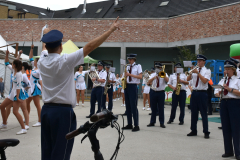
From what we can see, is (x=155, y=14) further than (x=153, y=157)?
Yes

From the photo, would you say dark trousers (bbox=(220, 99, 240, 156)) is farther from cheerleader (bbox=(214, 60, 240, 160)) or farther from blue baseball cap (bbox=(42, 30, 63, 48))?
blue baseball cap (bbox=(42, 30, 63, 48))

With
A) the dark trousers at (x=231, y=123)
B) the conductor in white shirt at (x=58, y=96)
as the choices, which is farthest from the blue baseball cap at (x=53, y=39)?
the dark trousers at (x=231, y=123)

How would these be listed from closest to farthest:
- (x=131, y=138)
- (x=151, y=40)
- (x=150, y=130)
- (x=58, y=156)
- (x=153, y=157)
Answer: (x=58, y=156), (x=153, y=157), (x=131, y=138), (x=150, y=130), (x=151, y=40)

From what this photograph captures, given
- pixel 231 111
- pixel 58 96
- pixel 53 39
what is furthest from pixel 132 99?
pixel 53 39

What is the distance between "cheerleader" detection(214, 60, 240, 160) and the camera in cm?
520

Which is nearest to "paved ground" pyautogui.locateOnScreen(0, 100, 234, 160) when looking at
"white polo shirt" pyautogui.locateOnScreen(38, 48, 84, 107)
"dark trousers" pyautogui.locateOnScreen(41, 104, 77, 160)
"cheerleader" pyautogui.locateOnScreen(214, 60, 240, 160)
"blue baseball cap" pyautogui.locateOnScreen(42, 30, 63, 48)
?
"cheerleader" pyautogui.locateOnScreen(214, 60, 240, 160)

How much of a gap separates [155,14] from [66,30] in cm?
979

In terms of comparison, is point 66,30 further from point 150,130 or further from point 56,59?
point 56,59

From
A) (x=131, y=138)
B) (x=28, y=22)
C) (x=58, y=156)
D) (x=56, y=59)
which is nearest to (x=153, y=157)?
(x=131, y=138)

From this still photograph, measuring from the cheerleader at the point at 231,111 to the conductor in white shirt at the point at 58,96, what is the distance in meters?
3.49

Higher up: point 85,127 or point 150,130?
point 85,127

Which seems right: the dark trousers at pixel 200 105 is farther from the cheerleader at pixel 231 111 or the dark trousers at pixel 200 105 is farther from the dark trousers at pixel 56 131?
the dark trousers at pixel 56 131

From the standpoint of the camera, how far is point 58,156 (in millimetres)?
2783

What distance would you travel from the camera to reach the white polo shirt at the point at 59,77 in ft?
9.20
